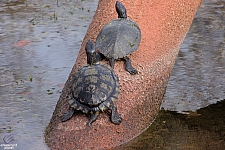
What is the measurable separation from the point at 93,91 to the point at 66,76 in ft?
6.15

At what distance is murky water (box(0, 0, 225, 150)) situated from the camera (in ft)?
14.0

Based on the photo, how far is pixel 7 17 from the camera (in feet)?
26.0

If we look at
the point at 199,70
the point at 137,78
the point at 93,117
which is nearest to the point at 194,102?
the point at 199,70

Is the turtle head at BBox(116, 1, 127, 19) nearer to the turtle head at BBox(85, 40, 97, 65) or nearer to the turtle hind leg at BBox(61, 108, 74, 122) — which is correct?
the turtle head at BBox(85, 40, 97, 65)

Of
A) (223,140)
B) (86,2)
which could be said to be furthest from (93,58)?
(86,2)

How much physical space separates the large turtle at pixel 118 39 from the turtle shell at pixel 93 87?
0.60ft

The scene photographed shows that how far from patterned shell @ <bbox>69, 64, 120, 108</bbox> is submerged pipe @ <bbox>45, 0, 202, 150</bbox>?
89mm

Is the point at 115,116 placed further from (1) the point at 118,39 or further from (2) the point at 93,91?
(1) the point at 118,39

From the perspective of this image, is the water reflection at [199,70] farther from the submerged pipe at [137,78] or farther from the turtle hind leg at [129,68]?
the turtle hind leg at [129,68]

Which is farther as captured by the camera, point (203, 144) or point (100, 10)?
point (100, 10)

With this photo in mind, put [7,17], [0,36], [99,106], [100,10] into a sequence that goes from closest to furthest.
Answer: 1. [99,106]
2. [100,10]
3. [0,36]
4. [7,17]

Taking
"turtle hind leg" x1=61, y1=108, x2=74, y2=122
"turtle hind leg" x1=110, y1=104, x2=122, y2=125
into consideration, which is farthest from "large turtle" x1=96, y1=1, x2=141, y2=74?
"turtle hind leg" x1=61, y1=108, x2=74, y2=122

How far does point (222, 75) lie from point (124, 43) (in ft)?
6.09

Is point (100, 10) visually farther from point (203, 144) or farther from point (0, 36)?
point (0, 36)
